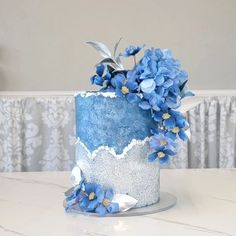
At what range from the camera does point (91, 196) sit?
3.00 ft

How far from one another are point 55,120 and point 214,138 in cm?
79

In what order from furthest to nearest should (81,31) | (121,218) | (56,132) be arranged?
(81,31), (56,132), (121,218)

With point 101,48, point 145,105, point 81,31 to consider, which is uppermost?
point 81,31

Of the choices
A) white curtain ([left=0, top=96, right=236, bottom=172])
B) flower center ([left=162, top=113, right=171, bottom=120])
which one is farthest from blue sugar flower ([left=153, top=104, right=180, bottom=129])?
white curtain ([left=0, top=96, right=236, bottom=172])

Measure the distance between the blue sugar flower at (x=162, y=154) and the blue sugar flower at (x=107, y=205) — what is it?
0.11 m

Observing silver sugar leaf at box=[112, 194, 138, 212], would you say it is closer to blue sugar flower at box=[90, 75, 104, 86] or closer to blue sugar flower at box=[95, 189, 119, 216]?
blue sugar flower at box=[95, 189, 119, 216]

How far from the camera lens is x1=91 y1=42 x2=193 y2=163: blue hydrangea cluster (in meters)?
0.89

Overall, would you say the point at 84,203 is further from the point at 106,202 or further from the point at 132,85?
the point at 132,85

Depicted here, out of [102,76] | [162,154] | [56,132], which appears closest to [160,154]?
[162,154]

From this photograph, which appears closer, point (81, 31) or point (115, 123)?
point (115, 123)

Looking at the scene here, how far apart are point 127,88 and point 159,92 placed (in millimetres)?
66

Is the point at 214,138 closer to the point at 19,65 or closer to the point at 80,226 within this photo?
the point at 19,65

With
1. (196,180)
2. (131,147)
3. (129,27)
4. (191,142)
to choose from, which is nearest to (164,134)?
(131,147)

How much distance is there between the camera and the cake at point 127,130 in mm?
895
